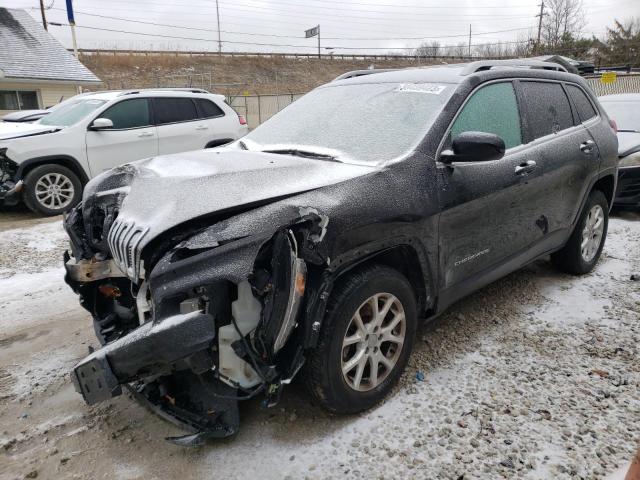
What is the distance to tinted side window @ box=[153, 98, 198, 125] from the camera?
28.3 feet

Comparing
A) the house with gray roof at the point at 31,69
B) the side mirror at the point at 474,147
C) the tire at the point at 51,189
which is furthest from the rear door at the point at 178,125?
the house with gray roof at the point at 31,69

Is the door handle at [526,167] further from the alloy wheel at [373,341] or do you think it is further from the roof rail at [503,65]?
the alloy wheel at [373,341]

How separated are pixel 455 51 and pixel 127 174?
76400mm

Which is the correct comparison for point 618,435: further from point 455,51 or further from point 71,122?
point 455,51

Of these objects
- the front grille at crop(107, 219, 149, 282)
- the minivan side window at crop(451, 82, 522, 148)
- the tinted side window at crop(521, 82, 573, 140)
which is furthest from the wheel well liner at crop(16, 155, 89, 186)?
the tinted side window at crop(521, 82, 573, 140)

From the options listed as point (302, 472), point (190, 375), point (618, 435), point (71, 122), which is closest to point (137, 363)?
point (190, 375)

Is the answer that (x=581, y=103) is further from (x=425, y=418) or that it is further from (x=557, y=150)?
(x=425, y=418)

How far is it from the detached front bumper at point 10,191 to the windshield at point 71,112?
1.27 meters

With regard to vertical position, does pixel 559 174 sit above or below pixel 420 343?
above

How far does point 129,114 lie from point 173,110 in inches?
31.8

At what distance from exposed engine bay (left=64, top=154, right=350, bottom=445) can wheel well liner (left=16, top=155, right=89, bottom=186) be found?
577cm

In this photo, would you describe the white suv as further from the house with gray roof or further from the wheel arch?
the house with gray roof

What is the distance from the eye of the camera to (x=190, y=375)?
248 centimetres

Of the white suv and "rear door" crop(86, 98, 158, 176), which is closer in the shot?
the white suv
